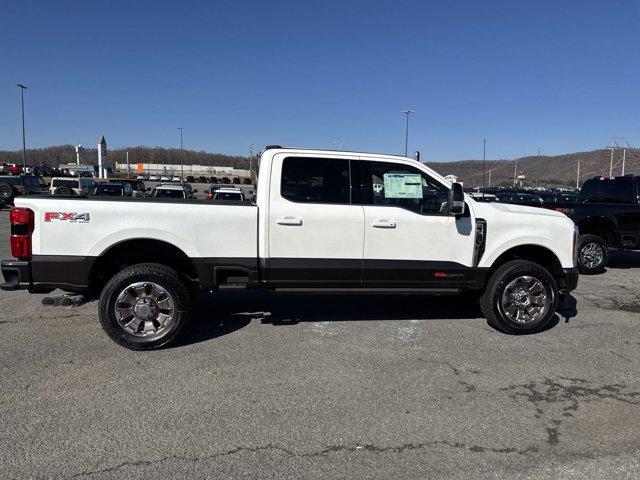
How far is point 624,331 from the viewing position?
5.90m

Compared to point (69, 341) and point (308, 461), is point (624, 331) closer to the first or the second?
point (308, 461)

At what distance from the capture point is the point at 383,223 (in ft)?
17.1

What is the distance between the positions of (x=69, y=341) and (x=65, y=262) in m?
0.90

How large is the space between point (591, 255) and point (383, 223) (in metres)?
7.07

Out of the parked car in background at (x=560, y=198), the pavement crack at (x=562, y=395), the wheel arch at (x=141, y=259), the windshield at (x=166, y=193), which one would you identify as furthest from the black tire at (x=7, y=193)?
the pavement crack at (x=562, y=395)

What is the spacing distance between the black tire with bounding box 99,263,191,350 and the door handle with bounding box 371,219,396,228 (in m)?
2.11

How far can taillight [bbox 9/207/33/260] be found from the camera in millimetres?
4594

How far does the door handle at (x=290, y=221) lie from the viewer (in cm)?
505

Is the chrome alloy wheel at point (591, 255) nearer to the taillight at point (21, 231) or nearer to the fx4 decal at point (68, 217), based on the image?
the fx4 decal at point (68, 217)

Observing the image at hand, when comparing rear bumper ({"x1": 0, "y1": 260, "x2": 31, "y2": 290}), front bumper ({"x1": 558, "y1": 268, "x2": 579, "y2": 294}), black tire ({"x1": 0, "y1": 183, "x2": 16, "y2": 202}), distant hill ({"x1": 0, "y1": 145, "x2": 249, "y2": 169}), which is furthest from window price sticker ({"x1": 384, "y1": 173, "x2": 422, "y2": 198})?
distant hill ({"x1": 0, "y1": 145, "x2": 249, "y2": 169})

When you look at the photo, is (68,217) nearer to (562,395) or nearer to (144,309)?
(144,309)

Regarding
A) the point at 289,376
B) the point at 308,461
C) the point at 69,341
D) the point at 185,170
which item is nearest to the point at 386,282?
the point at 289,376

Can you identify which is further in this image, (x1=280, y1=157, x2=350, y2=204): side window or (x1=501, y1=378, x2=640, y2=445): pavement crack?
(x1=280, y1=157, x2=350, y2=204): side window

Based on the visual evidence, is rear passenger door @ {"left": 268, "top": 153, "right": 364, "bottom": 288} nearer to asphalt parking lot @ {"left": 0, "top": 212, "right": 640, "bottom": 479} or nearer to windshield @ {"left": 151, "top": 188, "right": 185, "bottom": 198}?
asphalt parking lot @ {"left": 0, "top": 212, "right": 640, "bottom": 479}
